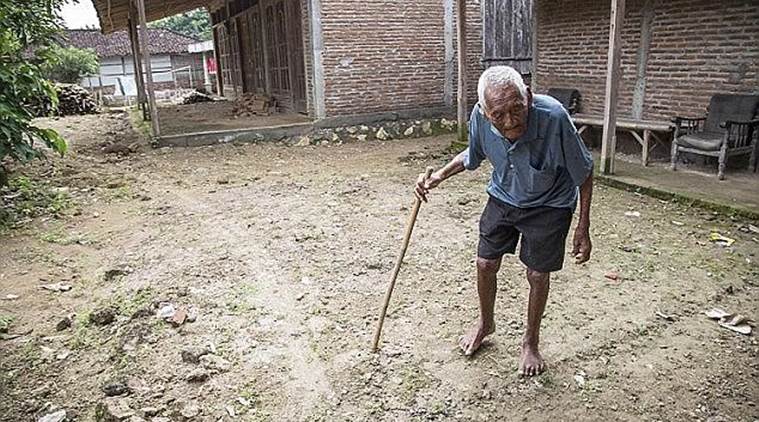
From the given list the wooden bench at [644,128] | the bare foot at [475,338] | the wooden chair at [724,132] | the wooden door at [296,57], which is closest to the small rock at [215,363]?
the bare foot at [475,338]

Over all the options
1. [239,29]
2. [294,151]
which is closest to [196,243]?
[294,151]

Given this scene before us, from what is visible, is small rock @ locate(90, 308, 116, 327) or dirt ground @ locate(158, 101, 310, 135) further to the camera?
dirt ground @ locate(158, 101, 310, 135)

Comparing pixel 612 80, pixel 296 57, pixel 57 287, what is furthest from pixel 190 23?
pixel 57 287

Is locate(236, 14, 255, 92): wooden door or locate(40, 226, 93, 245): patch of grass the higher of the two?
locate(236, 14, 255, 92): wooden door

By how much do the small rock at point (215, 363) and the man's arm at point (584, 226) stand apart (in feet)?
6.00

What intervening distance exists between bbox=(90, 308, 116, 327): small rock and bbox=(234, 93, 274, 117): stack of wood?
9.32 meters

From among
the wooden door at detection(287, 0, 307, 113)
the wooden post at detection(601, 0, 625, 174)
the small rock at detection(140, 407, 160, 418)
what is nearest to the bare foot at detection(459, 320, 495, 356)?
the small rock at detection(140, 407, 160, 418)

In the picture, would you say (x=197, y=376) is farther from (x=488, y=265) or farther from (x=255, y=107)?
(x=255, y=107)

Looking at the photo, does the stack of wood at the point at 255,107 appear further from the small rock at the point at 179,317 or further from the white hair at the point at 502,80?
the white hair at the point at 502,80

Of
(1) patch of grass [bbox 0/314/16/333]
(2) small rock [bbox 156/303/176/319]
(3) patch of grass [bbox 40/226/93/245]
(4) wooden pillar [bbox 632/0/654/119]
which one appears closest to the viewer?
(1) patch of grass [bbox 0/314/16/333]

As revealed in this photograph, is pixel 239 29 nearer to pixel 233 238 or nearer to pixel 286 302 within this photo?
pixel 233 238

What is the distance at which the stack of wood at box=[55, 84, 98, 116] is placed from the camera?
16172mm

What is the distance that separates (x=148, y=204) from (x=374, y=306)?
3.65m

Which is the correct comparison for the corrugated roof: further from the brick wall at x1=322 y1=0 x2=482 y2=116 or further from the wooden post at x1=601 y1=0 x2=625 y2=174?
the wooden post at x1=601 y1=0 x2=625 y2=174
